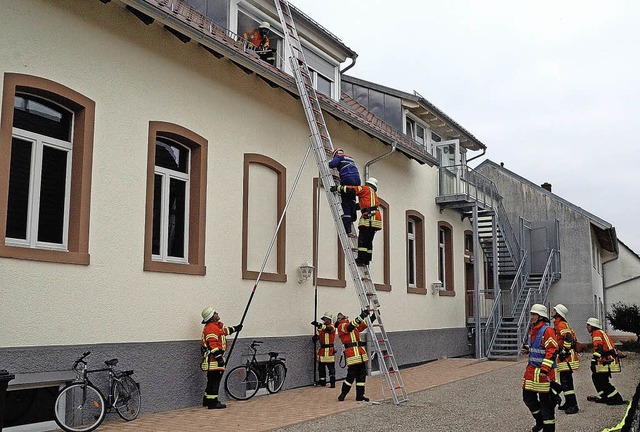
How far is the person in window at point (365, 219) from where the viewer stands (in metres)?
11.6

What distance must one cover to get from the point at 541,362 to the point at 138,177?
605cm

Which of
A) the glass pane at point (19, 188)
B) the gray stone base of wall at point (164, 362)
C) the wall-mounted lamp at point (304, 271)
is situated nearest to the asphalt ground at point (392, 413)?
the gray stone base of wall at point (164, 362)

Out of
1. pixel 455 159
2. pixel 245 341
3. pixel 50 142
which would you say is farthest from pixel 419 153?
pixel 50 142

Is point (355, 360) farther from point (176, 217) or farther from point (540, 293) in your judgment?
point (540, 293)

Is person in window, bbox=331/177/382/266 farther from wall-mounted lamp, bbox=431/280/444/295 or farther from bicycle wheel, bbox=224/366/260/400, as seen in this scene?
wall-mounted lamp, bbox=431/280/444/295

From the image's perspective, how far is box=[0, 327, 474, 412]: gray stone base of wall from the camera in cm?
805

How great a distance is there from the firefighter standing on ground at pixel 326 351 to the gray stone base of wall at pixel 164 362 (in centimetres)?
24

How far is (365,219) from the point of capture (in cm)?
1163

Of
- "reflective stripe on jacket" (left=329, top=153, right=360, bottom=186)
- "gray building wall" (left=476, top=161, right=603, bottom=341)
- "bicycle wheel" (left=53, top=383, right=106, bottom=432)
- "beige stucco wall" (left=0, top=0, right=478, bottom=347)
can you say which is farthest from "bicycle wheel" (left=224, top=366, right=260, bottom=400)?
"gray building wall" (left=476, top=161, right=603, bottom=341)

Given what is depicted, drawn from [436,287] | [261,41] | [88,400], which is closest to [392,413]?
[88,400]

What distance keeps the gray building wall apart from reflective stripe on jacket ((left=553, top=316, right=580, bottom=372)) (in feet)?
47.7

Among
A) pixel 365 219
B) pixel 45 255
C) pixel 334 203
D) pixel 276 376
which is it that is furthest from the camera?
pixel 276 376

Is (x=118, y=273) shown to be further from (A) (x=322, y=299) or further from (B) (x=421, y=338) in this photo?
(B) (x=421, y=338)

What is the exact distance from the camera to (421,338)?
17953 millimetres
